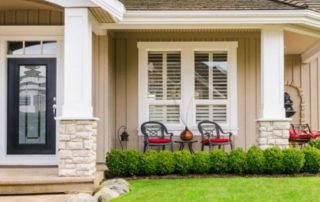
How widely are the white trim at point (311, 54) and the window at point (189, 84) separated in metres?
2.54

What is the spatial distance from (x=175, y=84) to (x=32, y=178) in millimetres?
3899

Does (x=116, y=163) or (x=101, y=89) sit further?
(x=101, y=89)

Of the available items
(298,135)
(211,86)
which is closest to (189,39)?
(211,86)

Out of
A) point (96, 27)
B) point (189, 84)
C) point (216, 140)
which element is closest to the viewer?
point (96, 27)

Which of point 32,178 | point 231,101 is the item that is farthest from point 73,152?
point 231,101

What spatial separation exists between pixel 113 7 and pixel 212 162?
121 inches

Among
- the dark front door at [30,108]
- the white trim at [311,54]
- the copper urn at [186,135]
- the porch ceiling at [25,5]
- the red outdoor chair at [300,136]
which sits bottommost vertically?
the red outdoor chair at [300,136]

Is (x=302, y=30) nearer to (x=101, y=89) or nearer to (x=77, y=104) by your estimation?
(x=101, y=89)

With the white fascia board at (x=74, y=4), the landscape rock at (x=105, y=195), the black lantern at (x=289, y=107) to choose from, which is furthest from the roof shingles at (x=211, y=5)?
the black lantern at (x=289, y=107)

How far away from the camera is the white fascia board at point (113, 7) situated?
Answer: 7.35m

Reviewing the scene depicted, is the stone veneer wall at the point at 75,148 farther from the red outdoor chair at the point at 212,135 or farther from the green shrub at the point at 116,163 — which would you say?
the red outdoor chair at the point at 212,135

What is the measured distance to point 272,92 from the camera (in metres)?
8.54

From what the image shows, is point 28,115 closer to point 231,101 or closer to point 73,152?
point 73,152

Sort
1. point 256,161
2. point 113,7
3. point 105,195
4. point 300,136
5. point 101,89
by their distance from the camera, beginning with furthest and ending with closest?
point 300,136, point 101,89, point 256,161, point 113,7, point 105,195
